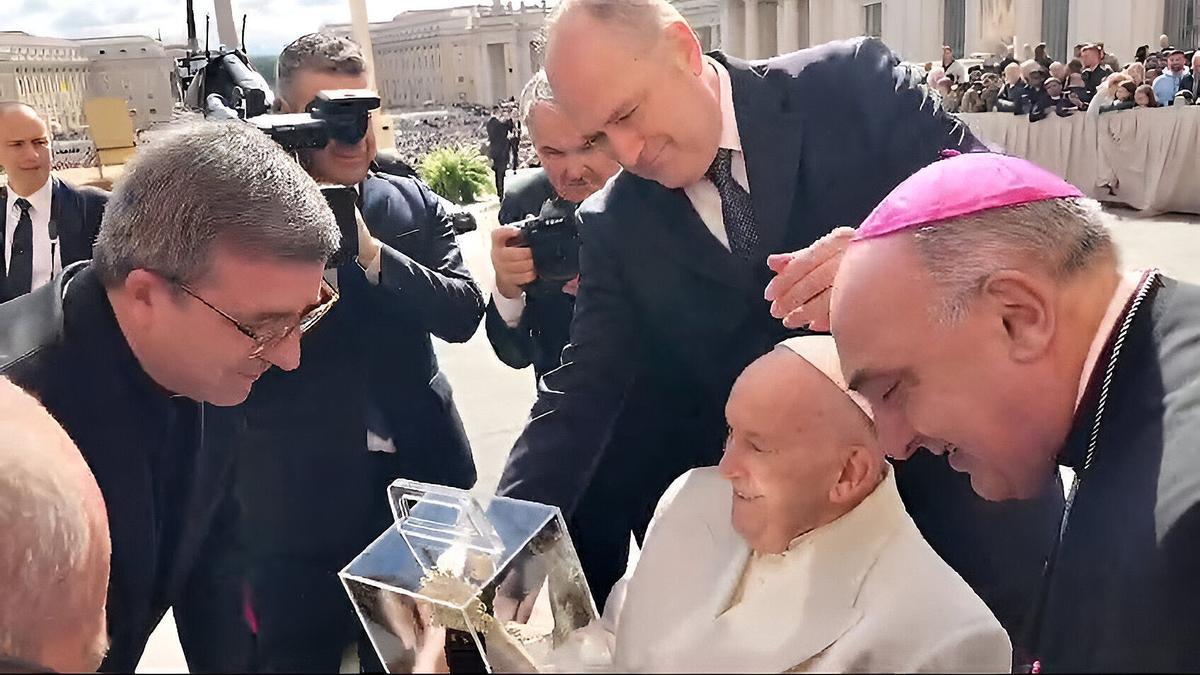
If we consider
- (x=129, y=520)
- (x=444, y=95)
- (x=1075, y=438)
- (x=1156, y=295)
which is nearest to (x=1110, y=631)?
(x=1075, y=438)

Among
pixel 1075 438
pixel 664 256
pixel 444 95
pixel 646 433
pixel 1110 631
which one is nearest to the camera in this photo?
pixel 1110 631

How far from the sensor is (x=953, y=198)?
0.80 metres

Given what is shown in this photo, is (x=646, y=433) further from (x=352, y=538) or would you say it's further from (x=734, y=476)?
(x=352, y=538)

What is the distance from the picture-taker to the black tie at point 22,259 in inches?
69.0

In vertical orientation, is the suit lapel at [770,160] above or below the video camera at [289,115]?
below

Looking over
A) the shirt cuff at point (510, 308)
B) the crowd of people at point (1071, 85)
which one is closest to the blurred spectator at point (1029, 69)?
the crowd of people at point (1071, 85)

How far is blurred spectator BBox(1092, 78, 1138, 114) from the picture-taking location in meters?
6.63

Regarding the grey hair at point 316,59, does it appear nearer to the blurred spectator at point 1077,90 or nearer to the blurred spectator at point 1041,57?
the blurred spectator at point 1077,90

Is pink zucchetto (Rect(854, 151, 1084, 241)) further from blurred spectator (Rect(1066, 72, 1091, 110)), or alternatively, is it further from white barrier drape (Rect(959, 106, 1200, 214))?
blurred spectator (Rect(1066, 72, 1091, 110))

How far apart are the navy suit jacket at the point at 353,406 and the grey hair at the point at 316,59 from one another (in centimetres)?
23

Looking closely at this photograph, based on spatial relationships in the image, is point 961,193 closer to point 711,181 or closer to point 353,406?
point 711,181

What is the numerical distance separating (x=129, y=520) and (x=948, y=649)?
976 millimetres

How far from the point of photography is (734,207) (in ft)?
4.16

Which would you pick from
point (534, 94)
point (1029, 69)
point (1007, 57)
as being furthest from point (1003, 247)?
point (1007, 57)
